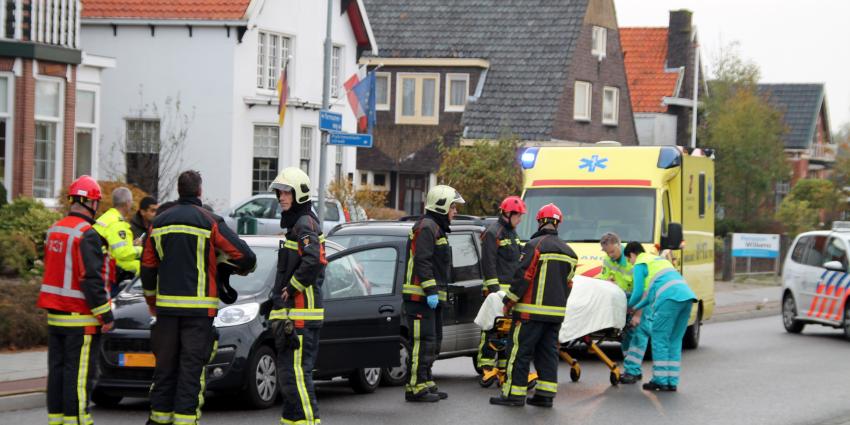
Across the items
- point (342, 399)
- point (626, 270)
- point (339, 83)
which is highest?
point (339, 83)

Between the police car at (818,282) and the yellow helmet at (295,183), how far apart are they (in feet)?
43.4

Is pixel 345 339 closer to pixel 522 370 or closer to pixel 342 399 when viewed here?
pixel 342 399

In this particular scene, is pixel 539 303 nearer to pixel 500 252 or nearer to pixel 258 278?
pixel 500 252

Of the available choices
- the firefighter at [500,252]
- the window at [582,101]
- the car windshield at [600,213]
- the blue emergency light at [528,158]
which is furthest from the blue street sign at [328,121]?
the window at [582,101]

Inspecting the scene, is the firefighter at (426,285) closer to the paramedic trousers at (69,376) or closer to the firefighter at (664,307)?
the firefighter at (664,307)

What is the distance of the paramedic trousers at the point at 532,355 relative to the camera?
12.6 metres

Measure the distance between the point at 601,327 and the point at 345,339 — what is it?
318cm

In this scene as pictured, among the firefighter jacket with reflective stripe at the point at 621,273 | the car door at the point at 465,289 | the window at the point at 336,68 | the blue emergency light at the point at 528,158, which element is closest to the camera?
the car door at the point at 465,289

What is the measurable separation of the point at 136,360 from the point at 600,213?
8152 millimetres

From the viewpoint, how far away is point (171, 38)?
32250 millimetres

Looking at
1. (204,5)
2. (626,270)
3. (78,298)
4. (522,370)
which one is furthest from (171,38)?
(78,298)

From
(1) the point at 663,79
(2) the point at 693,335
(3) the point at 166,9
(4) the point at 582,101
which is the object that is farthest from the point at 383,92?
A: (2) the point at 693,335

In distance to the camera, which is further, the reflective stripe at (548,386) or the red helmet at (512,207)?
the red helmet at (512,207)

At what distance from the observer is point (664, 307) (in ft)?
46.9
